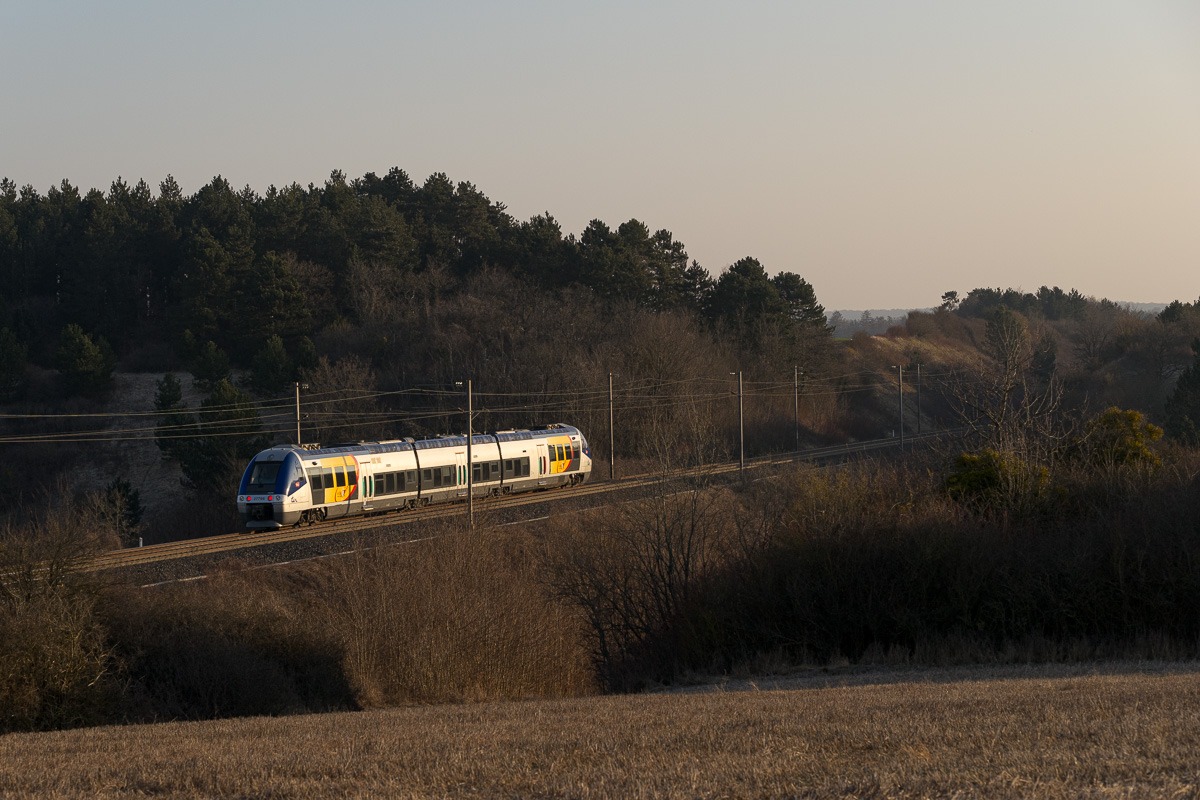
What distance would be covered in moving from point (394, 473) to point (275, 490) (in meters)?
5.30

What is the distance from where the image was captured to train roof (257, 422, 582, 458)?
1551 inches

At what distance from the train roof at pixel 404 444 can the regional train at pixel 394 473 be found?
1.4 inches

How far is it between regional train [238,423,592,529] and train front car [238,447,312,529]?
32mm

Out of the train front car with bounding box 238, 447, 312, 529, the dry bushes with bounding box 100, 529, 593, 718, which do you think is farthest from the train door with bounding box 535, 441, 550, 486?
the dry bushes with bounding box 100, 529, 593, 718

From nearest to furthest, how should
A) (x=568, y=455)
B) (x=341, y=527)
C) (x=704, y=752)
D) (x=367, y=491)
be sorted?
(x=704, y=752)
(x=341, y=527)
(x=367, y=491)
(x=568, y=455)

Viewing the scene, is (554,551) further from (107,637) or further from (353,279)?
(353,279)

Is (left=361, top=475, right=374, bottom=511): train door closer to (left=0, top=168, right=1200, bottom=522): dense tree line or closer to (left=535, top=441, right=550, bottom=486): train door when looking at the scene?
(left=535, top=441, right=550, bottom=486): train door

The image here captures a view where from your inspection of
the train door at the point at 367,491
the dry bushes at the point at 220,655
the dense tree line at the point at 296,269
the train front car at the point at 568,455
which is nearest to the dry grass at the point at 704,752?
the dry bushes at the point at 220,655

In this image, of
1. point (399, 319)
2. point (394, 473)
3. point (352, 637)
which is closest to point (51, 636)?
point (352, 637)

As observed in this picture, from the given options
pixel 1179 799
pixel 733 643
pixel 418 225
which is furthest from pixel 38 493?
pixel 1179 799

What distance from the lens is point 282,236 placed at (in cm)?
9131

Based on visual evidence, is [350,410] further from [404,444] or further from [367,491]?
[367,491]

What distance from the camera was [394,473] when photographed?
42.9 meters

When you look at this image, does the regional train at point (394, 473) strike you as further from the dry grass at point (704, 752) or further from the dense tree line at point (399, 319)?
the dry grass at point (704, 752)
